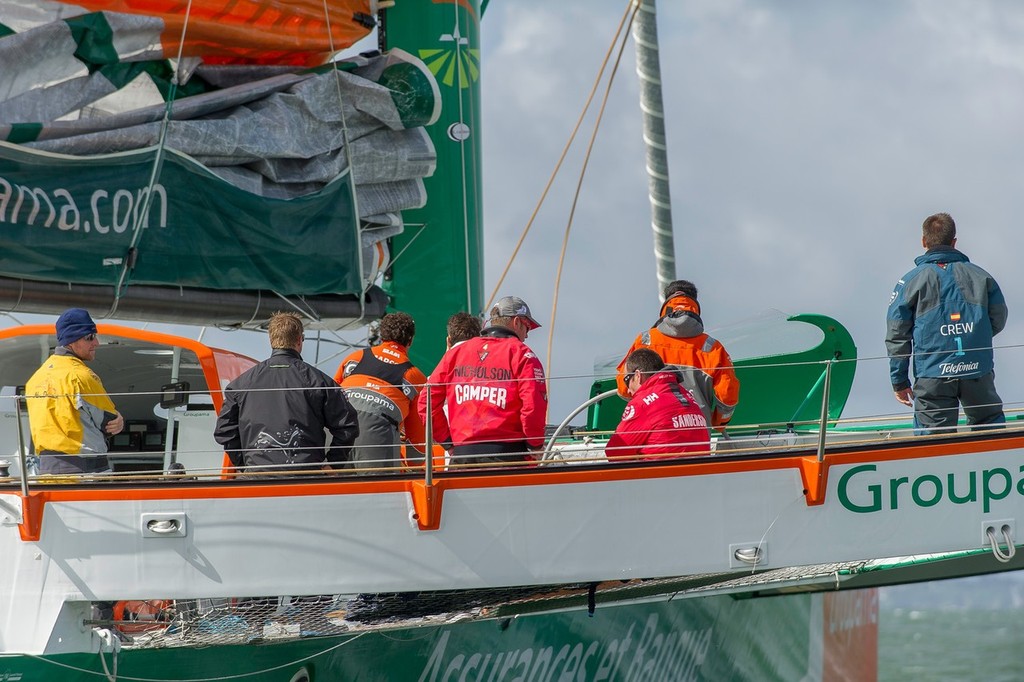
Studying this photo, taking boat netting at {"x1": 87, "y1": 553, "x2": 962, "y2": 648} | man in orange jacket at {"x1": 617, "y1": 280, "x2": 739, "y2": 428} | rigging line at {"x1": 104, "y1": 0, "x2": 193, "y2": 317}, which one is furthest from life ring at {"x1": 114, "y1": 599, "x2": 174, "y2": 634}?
rigging line at {"x1": 104, "y1": 0, "x2": 193, "y2": 317}

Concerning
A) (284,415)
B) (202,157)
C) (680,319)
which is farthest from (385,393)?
(202,157)

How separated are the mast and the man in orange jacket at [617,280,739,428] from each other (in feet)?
10.2

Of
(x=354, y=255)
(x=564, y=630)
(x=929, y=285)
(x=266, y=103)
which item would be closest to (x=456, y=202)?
(x=354, y=255)

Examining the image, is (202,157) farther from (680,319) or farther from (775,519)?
(775,519)

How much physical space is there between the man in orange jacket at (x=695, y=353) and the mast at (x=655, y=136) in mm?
3111

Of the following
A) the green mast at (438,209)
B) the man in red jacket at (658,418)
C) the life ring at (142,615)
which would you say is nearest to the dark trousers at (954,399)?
the man in red jacket at (658,418)

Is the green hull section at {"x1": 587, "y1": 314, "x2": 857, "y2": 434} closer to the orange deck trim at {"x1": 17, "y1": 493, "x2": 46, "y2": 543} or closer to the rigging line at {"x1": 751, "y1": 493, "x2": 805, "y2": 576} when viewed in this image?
the rigging line at {"x1": 751, "y1": 493, "x2": 805, "y2": 576}

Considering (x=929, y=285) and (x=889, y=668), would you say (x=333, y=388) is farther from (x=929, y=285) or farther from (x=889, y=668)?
(x=889, y=668)

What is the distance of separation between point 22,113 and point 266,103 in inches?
61.6

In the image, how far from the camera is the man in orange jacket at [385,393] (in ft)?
19.7

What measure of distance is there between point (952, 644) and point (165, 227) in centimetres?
4219

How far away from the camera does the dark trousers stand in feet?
19.9

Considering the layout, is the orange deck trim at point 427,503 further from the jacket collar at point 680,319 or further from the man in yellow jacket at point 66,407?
the jacket collar at point 680,319

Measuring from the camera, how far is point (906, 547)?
5.45 m
